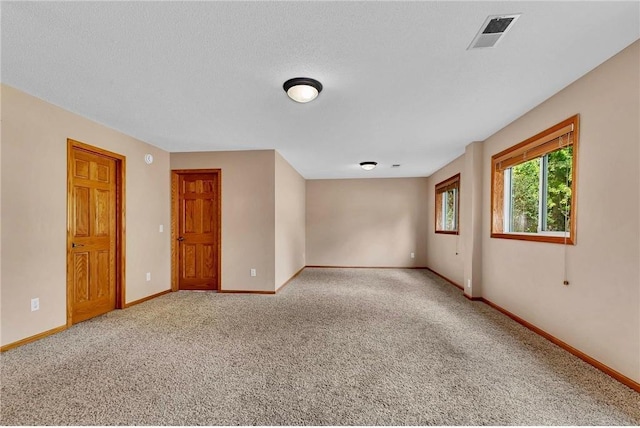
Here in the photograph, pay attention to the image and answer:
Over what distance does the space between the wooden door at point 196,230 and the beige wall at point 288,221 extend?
3.43 feet

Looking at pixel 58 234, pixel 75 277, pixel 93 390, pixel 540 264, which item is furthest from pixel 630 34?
pixel 75 277

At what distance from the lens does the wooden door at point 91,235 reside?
127 inches

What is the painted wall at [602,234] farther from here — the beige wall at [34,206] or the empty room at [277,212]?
the beige wall at [34,206]

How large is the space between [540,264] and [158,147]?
5328 mm

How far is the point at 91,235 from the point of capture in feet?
11.5

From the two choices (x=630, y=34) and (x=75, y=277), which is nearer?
(x=630, y=34)

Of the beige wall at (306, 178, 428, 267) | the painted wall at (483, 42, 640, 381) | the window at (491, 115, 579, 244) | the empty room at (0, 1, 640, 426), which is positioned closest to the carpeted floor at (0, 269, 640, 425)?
the empty room at (0, 1, 640, 426)

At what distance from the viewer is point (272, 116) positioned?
3.25 m

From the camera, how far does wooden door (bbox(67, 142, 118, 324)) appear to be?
127 inches

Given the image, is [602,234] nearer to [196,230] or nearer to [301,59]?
[301,59]

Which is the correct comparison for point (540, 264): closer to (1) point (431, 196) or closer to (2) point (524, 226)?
(2) point (524, 226)

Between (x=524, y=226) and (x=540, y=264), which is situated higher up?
(x=524, y=226)

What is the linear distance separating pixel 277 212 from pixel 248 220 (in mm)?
495

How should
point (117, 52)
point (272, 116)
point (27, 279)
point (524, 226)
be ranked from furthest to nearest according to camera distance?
1. point (524, 226)
2. point (272, 116)
3. point (27, 279)
4. point (117, 52)
